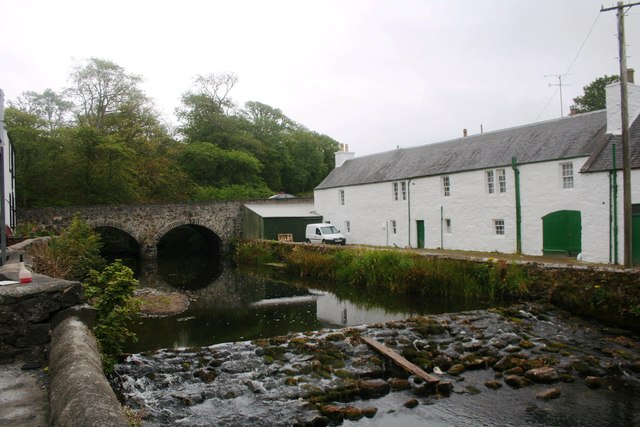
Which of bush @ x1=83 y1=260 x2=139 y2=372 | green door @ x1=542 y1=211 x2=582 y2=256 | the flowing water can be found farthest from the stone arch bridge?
bush @ x1=83 y1=260 x2=139 y2=372

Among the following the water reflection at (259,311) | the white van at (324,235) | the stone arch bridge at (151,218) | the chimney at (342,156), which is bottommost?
the water reflection at (259,311)

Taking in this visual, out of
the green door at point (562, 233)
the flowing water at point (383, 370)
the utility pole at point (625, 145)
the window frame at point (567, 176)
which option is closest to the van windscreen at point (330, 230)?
the green door at point (562, 233)

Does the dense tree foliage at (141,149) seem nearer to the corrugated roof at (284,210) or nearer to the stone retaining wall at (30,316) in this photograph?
the corrugated roof at (284,210)

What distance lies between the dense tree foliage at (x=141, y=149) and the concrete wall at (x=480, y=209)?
52.8ft

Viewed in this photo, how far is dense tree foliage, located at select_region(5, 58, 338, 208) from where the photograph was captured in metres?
32.7

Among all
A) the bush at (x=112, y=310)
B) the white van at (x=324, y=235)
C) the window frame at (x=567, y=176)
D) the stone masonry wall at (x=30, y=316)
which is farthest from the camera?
the white van at (x=324, y=235)

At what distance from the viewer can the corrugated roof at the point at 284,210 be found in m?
32.5

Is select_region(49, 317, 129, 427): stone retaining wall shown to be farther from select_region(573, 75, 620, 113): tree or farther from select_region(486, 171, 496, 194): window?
select_region(573, 75, 620, 113): tree

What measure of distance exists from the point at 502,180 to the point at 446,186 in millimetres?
3231

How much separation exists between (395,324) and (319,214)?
2365cm

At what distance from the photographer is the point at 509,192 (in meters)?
21.7

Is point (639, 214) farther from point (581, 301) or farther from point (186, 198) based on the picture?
point (186, 198)

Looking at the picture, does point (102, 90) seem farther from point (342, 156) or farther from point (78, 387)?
point (78, 387)

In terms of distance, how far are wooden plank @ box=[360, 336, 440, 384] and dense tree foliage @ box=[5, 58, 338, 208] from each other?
27.6 meters
